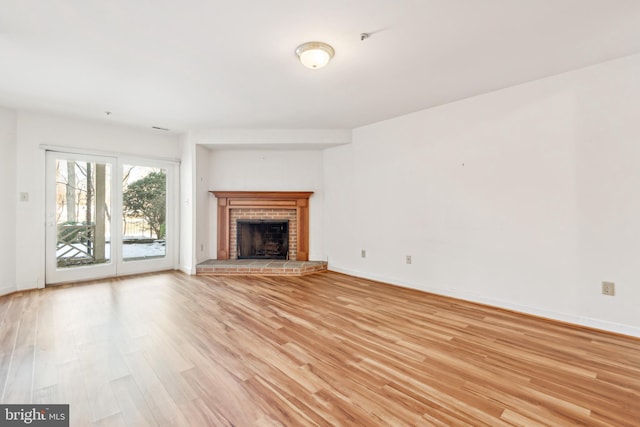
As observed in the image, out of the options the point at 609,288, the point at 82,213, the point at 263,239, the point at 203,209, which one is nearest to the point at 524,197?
the point at 609,288

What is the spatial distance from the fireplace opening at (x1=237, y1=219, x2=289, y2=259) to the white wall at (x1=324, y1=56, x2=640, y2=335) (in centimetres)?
187

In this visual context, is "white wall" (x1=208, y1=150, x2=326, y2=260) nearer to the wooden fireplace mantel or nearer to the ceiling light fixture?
the wooden fireplace mantel

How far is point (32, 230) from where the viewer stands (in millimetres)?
3795

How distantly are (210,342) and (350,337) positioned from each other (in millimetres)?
1201

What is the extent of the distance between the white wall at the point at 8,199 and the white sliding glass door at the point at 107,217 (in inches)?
13.2

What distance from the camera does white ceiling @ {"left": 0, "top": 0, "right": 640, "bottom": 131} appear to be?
1.84 m

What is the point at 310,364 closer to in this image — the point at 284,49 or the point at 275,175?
the point at 284,49

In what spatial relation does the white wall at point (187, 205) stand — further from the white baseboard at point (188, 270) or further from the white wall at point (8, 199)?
the white wall at point (8, 199)

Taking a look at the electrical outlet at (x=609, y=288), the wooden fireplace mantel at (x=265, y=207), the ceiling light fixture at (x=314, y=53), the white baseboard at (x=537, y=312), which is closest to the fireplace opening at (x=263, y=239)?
the wooden fireplace mantel at (x=265, y=207)

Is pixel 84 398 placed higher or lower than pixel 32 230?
lower

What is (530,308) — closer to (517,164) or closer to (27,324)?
(517,164)

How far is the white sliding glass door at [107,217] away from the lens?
13.2 feet

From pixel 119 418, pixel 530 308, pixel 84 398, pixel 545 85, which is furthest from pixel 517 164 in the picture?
pixel 84 398

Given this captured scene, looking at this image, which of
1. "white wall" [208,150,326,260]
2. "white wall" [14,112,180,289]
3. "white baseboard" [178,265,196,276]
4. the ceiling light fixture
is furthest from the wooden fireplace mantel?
the ceiling light fixture
